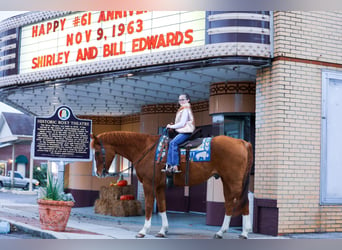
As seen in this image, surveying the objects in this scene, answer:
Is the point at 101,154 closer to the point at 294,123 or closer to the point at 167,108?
the point at 294,123

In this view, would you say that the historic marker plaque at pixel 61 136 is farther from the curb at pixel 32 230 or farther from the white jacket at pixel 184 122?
the white jacket at pixel 184 122

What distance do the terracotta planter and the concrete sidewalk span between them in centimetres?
20

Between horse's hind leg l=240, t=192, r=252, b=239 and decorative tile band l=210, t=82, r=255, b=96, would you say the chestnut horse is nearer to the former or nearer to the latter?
horse's hind leg l=240, t=192, r=252, b=239

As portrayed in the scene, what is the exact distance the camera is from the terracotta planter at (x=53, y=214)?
1158 centimetres

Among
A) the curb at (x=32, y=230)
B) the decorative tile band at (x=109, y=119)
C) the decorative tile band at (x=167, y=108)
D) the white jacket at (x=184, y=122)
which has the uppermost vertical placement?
the decorative tile band at (x=167, y=108)

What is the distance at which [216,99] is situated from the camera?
13.6 metres

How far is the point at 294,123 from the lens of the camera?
12.0m

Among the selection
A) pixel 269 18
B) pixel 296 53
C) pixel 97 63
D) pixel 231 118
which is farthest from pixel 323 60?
pixel 97 63

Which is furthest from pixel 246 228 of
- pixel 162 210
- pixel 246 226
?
pixel 162 210

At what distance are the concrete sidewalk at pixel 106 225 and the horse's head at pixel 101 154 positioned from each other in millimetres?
1365

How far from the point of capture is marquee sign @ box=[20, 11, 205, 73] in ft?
40.8

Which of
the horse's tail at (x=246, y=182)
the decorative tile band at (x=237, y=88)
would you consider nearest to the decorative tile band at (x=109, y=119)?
the decorative tile band at (x=237, y=88)

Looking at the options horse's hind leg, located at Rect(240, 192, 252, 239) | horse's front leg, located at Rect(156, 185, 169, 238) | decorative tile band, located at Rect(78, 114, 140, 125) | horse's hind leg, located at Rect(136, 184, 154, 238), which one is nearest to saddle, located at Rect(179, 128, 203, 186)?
horse's front leg, located at Rect(156, 185, 169, 238)

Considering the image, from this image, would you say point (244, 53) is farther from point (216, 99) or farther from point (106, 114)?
point (106, 114)
